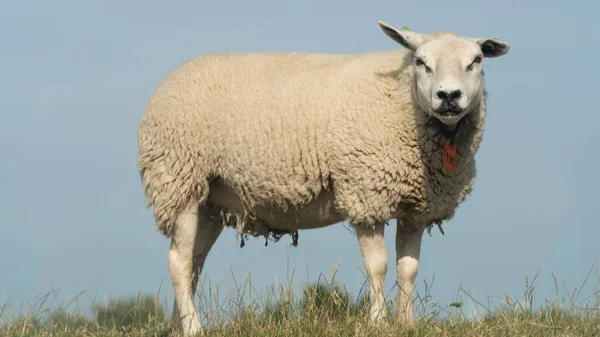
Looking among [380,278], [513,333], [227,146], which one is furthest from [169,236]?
[513,333]

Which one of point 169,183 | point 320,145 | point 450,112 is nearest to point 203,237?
point 169,183

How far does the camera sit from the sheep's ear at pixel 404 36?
824 centimetres

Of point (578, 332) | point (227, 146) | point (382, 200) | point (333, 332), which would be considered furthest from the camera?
point (227, 146)

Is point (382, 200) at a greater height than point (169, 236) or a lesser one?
greater

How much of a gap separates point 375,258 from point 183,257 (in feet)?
6.80

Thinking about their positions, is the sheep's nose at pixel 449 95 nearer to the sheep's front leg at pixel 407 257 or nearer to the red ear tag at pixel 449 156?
the red ear tag at pixel 449 156

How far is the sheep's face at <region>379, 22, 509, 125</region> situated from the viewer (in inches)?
299

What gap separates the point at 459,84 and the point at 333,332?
215 centimetres

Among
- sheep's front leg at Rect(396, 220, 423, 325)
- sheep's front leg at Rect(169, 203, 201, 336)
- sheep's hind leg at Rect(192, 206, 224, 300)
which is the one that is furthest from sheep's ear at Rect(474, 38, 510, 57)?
sheep's hind leg at Rect(192, 206, 224, 300)

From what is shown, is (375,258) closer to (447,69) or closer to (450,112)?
(450,112)

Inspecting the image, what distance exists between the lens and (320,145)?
832 cm

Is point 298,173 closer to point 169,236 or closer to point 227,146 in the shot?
point 227,146

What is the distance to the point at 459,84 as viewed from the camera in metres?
7.60

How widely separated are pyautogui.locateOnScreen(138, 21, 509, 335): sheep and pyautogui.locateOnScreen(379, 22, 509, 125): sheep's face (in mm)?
12
